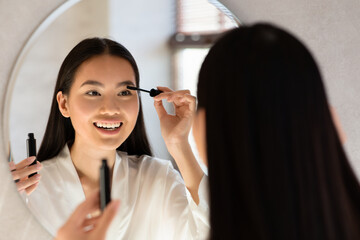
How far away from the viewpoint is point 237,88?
1.68 ft

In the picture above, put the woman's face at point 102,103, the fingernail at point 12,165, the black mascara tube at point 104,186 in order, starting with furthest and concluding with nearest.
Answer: the fingernail at point 12,165 < the woman's face at point 102,103 < the black mascara tube at point 104,186

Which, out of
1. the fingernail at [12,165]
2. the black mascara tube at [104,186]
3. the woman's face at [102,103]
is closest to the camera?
the black mascara tube at [104,186]

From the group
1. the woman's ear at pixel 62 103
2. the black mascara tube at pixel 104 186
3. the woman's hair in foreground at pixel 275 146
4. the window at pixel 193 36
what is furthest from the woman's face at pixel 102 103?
the woman's hair in foreground at pixel 275 146

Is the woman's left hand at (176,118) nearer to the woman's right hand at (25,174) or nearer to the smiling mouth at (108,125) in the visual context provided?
the smiling mouth at (108,125)

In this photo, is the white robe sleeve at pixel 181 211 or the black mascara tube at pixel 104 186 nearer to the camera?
the black mascara tube at pixel 104 186

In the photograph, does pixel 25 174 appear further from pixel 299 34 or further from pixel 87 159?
pixel 299 34

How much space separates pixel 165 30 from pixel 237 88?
441 millimetres

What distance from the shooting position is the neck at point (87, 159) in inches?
35.4

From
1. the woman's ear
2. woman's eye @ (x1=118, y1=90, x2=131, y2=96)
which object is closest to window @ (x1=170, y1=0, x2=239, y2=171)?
woman's eye @ (x1=118, y1=90, x2=131, y2=96)

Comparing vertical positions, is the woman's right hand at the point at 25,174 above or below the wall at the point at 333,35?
below

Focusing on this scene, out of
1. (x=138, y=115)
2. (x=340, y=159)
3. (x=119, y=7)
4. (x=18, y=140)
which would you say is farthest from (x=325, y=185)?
(x=18, y=140)

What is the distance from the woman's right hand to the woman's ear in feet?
0.44

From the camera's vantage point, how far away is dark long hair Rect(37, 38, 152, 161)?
2.90 ft

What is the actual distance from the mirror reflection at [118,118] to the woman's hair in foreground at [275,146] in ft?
1.27
